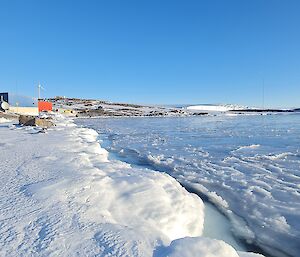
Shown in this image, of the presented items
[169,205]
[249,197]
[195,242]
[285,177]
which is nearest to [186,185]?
[249,197]

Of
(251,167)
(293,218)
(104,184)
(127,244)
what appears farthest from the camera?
(251,167)

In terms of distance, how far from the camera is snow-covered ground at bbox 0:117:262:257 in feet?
9.54

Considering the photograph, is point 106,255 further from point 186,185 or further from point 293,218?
point 186,185

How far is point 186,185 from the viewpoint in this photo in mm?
6703

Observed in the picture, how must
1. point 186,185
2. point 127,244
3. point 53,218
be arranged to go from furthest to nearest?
point 186,185 → point 53,218 → point 127,244

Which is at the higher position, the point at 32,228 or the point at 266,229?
the point at 32,228

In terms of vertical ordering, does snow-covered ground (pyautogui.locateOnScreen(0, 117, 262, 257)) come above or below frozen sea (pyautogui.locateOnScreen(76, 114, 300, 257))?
above

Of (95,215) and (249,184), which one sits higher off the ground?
(95,215)

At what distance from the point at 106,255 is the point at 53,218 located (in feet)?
3.69

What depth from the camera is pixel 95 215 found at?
3.76 metres

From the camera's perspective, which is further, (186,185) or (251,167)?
(251,167)

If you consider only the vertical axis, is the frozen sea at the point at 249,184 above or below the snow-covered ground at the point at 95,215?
below

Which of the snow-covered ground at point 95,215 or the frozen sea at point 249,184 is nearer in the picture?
the snow-covered ground at point 95,215

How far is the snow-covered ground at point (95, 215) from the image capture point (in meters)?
2.91
